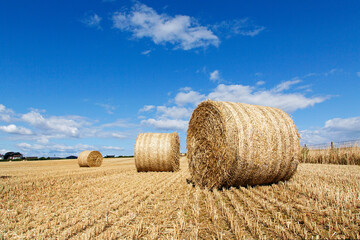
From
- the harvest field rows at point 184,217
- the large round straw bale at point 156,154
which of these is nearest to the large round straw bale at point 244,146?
the harvest field rows at point 184,217

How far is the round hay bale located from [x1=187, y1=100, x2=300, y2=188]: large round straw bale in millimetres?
13210

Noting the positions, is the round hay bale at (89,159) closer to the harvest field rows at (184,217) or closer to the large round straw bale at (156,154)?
the large round straw bale at (156,154)

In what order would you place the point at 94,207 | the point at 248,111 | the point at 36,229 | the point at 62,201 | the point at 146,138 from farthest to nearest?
the point at 146,138 < the point at 248,111 < the point at 62,201 < the point at 94,207 < the point at 36,229

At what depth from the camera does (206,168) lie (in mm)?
5871

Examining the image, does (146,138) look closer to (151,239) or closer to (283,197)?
(283,197)

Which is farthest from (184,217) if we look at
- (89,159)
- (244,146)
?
(89,159)

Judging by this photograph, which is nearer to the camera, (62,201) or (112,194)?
(62,201)

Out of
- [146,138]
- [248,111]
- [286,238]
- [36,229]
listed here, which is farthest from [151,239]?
[146,138]

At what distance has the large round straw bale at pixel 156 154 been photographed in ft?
33.9

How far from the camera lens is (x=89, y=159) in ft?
56.4

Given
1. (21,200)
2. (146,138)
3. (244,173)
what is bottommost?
(21,200)

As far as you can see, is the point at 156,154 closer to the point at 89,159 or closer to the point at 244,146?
the point at 244,146

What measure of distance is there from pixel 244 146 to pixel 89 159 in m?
15.1

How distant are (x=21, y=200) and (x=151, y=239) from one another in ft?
13.3
